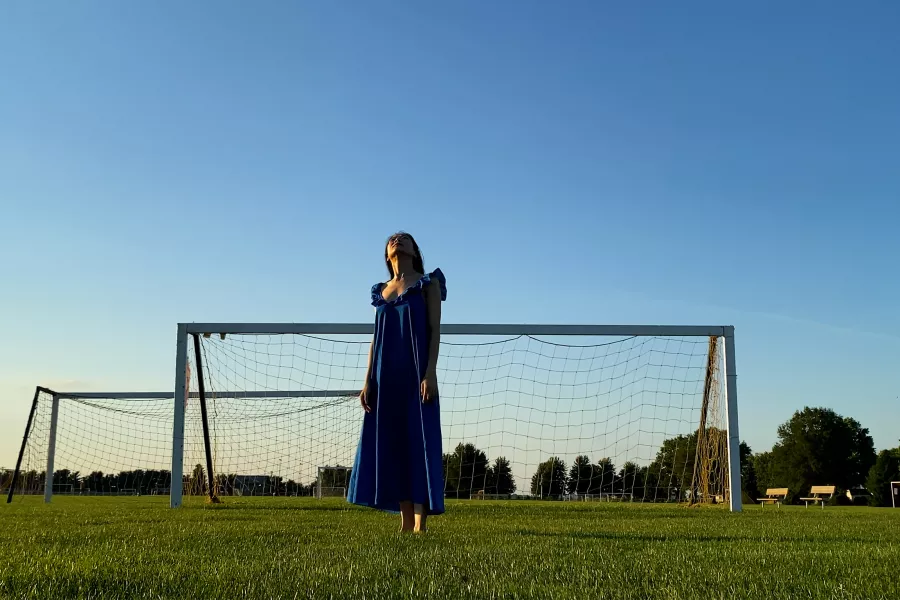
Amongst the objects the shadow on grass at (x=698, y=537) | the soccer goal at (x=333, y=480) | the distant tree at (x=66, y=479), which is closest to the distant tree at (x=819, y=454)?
the soccer goal at (x=333, y=480)

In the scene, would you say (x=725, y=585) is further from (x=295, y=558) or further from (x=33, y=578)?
(x=33, y=578)

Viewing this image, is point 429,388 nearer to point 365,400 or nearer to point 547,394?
point 365,400

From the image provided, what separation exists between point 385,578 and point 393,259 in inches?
123

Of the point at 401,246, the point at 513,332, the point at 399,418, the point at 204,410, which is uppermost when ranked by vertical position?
the point at 513,332

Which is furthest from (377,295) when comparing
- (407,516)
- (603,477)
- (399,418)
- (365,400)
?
(603,477)

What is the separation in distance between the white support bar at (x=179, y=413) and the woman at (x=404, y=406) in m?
6.59

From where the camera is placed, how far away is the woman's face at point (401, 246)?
5594mm

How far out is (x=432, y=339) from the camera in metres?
5.35

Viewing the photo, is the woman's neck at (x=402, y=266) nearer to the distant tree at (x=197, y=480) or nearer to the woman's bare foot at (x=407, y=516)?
the woman's bare foot at (x=407, y=516)

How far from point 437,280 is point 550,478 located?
8.93 metres

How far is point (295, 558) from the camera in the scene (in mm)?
3424

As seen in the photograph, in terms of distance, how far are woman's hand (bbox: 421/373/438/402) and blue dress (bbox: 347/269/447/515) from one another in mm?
51

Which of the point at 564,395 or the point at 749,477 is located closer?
the point at 564,395

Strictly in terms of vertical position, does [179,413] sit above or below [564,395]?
below
